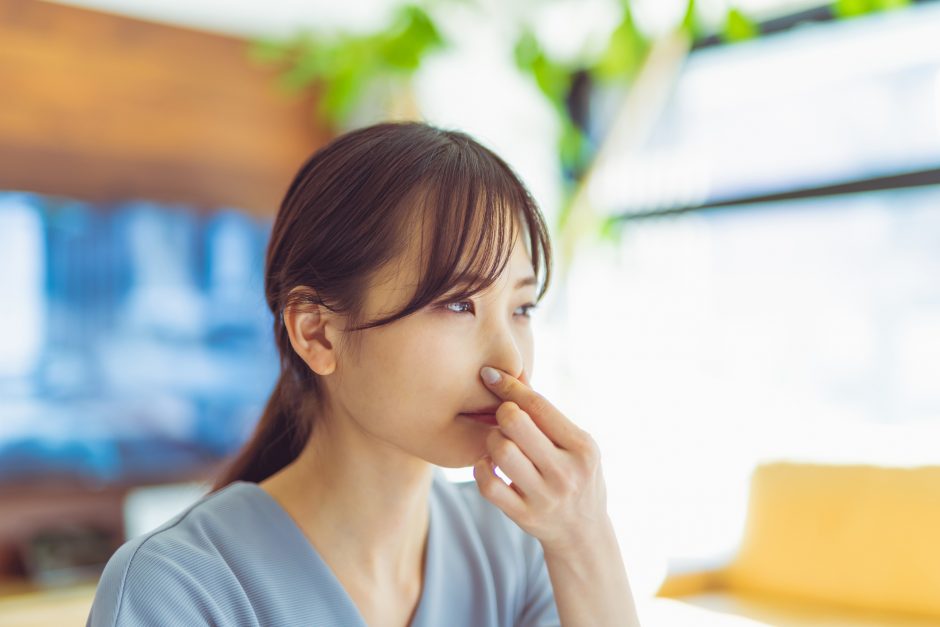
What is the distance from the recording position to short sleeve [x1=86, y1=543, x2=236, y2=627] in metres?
0.90

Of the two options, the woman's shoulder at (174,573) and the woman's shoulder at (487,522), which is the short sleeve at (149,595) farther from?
the woman's shoulder at (487,522)

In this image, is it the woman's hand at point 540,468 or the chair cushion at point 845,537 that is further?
the chair cushion at point 845,537

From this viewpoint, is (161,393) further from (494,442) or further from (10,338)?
(494,442)

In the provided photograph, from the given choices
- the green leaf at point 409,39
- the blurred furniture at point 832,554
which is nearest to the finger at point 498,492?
the blurred furniture at point 832,554

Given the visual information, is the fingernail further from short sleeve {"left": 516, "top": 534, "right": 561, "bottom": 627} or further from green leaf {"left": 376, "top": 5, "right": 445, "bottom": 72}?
green leaf {"left": 376, "top": 5, "right": 445, "bottom": 72}

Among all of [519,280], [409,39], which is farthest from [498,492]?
[409,39]

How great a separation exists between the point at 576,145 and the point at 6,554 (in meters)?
2.41

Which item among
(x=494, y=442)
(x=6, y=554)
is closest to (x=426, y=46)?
(x=494, y=442)

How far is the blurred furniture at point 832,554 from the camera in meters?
1.85

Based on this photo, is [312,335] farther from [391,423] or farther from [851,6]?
[851,6]

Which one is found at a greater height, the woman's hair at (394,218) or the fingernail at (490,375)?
the woman's hair at (394,218)

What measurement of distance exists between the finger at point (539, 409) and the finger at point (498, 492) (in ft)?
0.25

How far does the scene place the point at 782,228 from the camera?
325 centimetres

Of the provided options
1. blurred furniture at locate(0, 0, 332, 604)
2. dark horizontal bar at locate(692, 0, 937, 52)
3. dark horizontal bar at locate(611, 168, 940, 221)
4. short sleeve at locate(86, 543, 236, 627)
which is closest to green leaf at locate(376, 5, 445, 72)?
dark horizontal bar at locate(611, 168, 940, 221)
